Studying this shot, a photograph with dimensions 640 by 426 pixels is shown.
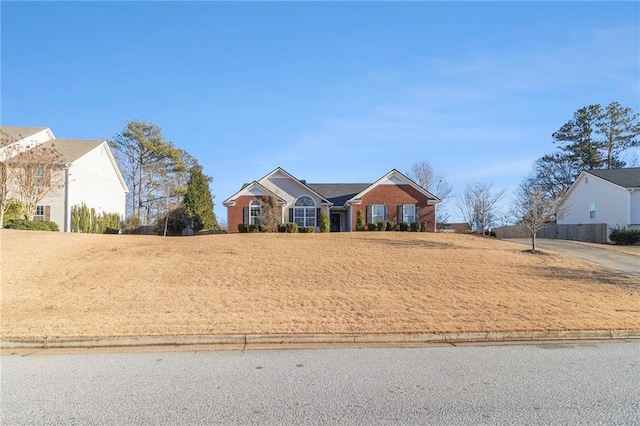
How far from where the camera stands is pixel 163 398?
505 centimetres

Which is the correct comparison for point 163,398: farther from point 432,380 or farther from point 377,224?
point 377,224

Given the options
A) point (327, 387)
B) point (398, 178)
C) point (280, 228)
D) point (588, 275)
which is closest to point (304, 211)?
point (280, 228)

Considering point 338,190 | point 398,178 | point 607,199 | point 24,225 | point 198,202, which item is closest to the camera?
point 24,225

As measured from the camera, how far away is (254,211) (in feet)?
106

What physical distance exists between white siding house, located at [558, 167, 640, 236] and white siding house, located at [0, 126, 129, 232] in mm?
32436

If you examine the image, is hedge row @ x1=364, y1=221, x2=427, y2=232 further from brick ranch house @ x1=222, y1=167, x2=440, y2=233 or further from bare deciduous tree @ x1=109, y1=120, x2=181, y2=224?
bare deciduous tree @ x1=109, y1=120, x2=181, y2=224

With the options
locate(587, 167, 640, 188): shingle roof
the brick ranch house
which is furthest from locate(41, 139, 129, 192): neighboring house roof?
locate(587, 167, 640, 188): shingle roof

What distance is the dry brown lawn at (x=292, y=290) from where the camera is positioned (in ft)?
29.5

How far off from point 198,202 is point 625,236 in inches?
1219

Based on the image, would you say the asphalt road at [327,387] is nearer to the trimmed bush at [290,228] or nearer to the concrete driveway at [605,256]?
the concrete driveway at [605,256]

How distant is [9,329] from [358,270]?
33.1 ft

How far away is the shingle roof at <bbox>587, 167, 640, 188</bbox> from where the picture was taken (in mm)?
30864

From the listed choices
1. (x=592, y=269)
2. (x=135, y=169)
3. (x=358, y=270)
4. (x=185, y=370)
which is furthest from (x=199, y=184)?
(x=185, y=370)

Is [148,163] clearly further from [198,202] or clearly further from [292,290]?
[292,290]
